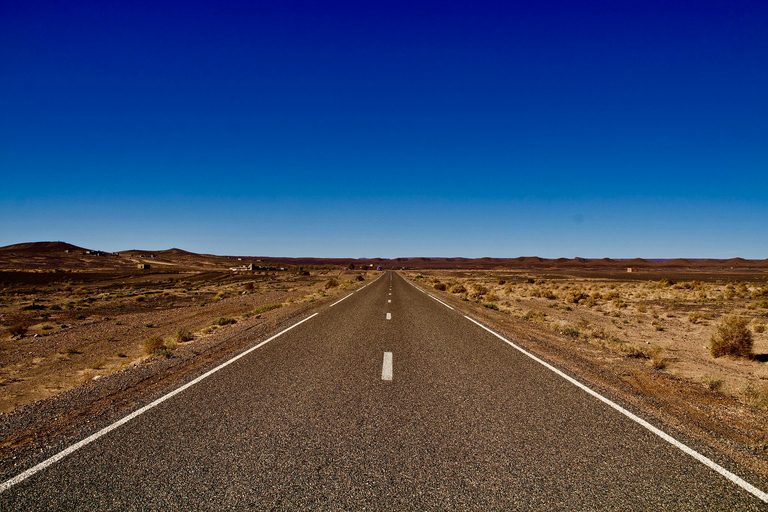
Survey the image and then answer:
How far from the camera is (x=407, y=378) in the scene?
22.1ft

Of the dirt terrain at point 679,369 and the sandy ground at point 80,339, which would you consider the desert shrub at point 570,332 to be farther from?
the sandy ground at point 80,339

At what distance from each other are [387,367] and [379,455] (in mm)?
3653

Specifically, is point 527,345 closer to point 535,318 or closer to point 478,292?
point 535,318

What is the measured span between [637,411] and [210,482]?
5469 mm

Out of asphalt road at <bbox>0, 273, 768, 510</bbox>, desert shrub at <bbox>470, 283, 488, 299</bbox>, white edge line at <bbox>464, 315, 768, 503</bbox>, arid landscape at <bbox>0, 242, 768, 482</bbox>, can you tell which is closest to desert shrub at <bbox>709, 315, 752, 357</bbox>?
arid landscape at <bbox>0, 242, 768, 482</bbox>

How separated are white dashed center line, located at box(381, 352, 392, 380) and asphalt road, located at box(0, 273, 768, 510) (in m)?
0.21

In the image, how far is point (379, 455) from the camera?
383 cm

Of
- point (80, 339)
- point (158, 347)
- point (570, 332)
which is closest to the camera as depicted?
point (158, 347)

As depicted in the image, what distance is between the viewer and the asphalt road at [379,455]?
3139 millimetres

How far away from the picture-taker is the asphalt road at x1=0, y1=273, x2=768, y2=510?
10.3 ft

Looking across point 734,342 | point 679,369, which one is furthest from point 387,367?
point 734,342

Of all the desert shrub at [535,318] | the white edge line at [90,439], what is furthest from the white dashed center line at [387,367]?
the desert shrub at [535,318]

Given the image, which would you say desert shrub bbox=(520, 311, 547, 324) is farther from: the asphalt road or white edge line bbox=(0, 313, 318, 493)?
white edge line bbox=(0, 313, 318, 493)

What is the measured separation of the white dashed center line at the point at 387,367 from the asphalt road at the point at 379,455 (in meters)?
0.21
